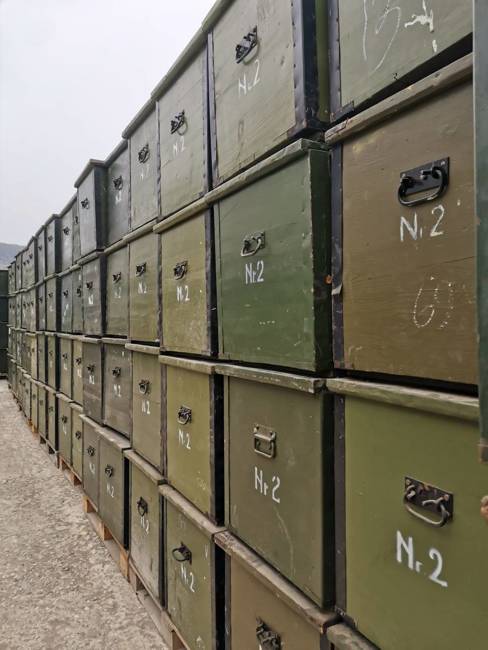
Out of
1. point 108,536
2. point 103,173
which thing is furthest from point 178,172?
point 108,536

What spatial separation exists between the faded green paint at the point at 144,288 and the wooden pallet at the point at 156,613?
46.4 inches

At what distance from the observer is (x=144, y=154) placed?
7.57ft

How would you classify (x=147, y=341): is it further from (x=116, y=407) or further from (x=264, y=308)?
(x=264, y=308)

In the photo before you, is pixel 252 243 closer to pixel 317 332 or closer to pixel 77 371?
pixel 317 332

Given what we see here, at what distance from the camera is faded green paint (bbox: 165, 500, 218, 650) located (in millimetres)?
1589

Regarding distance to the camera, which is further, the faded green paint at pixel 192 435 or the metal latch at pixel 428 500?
the faded green paint at pixel 192 435

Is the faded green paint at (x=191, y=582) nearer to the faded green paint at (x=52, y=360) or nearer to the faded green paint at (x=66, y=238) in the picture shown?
the faded green paint at (x=66, y=238)

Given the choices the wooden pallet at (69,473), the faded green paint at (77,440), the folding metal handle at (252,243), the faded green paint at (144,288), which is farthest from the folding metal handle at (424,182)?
the wooden pallet at (69,473)

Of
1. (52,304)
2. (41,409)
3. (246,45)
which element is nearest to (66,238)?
(52,304)

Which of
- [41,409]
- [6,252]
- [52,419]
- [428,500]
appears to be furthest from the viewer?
[6,252]

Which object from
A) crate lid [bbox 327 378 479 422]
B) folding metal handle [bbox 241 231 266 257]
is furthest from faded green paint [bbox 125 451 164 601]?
crate lid [bbox 327 378 479 422]

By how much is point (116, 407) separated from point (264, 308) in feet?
5.91

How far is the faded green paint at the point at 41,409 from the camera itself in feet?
16.6

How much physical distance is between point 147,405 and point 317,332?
54.3 inches
